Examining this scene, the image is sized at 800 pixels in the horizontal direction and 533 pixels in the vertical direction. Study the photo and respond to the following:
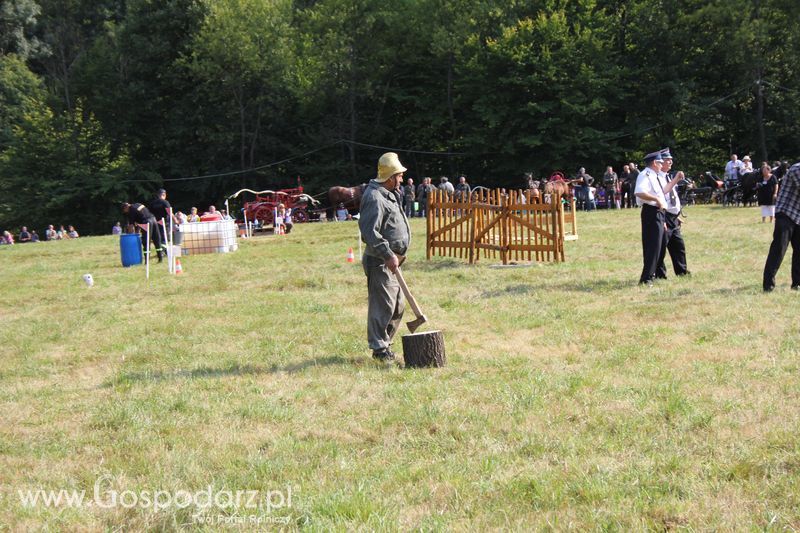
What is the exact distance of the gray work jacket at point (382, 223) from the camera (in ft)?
24.1

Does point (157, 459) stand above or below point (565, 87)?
below

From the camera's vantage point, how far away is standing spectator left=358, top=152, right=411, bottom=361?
24.4 ft

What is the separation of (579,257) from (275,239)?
12.0 meters

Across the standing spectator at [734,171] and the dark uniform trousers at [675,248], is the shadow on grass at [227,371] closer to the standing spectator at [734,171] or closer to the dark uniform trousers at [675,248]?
the dark uniform trousers at [675,248]

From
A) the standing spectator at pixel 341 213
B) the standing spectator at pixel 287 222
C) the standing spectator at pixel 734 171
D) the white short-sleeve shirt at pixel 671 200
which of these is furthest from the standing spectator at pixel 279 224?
the white short-sleeve shirt at pixel 671 200

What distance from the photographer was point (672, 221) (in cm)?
1126

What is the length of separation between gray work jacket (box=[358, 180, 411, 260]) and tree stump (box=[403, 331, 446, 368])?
78cm

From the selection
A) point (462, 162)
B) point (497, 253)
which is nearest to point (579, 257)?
point (497, 253)

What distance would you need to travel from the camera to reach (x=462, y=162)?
4634 cm

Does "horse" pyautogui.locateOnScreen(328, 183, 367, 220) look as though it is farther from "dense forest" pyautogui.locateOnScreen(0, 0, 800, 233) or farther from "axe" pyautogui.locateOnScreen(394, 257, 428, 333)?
"axe" pyautogui.locateOnScreen(394, 257, 428, 333)

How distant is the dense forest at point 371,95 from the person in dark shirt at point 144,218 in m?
25.3

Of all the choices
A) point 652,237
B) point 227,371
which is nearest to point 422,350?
point 227,371

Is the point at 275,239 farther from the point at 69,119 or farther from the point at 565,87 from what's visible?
the point at 69,119

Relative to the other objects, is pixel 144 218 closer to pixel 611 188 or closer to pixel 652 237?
pixel 652 237
